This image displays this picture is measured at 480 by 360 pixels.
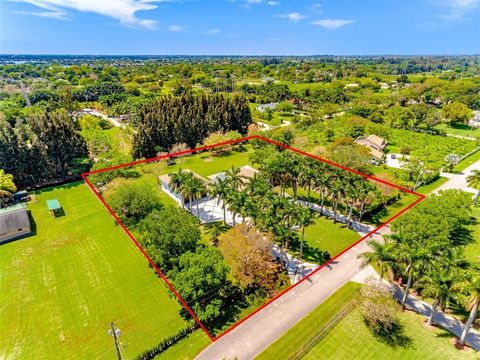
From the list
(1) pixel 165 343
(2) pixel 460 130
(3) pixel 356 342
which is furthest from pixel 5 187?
(2) pixel 460 130

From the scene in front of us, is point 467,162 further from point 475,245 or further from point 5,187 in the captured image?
point 5,187

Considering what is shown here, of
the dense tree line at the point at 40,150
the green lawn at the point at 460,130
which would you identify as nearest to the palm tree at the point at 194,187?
the dense tree line at the point at 40,150

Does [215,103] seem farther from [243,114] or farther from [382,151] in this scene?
[382,151]

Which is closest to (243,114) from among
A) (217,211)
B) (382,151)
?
(382,151)

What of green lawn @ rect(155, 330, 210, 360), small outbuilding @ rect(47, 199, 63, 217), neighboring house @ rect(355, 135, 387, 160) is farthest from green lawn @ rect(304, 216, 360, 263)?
small outbuilding @ rect(47, 199, 63, 217)

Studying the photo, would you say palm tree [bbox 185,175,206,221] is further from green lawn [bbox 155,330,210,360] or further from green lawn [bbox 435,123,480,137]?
green lawn [bbox 435,123,480,137]

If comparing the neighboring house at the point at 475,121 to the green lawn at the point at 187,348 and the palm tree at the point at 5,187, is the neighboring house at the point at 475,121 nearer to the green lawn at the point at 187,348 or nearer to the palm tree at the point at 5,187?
the green lawn at the point at 187,348
